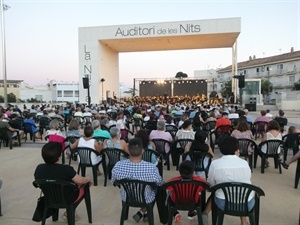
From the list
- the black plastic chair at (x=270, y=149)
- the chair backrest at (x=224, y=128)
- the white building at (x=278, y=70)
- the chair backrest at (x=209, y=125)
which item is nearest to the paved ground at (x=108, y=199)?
the black plastic chair at (x=270, y=149)

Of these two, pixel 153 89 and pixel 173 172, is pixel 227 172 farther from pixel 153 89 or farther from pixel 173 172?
pixel 153 89

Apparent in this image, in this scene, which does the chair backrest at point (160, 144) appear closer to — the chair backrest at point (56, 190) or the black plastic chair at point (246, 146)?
the black plastic chair at point (246, 146)

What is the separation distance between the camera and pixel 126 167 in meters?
3.22

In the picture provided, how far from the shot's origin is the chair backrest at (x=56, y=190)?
3.04 m

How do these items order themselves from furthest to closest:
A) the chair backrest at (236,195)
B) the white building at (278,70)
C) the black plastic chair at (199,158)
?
the white building at (278,70), the black plastic chair at (199,158), the chair backrest at (236,195)

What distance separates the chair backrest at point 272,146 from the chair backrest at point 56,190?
153 inches

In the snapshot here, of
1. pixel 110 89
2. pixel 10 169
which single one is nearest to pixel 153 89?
pixel 110 89

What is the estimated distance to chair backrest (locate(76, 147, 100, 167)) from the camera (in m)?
4.86

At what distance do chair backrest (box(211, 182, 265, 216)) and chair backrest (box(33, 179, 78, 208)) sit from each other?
154 centimetres

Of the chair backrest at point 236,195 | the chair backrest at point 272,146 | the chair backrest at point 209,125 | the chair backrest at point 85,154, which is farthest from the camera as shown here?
the chair backrest at point 209,125

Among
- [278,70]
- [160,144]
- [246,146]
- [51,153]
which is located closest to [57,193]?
[51,153]

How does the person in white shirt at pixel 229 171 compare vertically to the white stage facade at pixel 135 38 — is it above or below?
below

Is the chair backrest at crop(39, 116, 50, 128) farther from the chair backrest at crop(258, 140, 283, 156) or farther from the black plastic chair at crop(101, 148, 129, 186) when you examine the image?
the chair backrest at crop(258, 140, 283, 156)

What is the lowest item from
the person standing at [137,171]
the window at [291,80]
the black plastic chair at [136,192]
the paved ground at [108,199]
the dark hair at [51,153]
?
the paved ground at [108,199]
